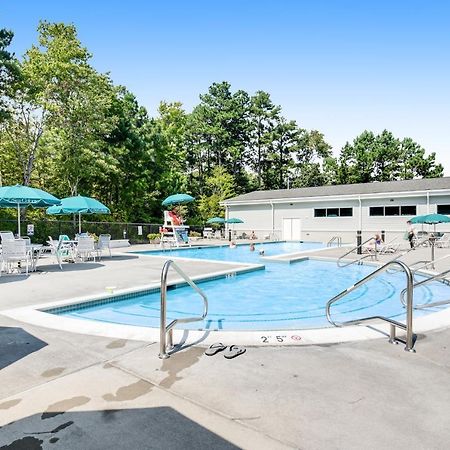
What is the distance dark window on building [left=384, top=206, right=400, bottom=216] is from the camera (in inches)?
933

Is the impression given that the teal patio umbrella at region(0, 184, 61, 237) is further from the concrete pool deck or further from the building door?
the building door

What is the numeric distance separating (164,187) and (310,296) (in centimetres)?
2324

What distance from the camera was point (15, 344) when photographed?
4.34 meters

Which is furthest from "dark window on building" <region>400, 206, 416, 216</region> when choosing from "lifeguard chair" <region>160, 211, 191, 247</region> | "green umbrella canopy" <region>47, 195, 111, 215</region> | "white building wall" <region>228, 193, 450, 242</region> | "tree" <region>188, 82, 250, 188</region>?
"tree" <region>188, 82, 250, 188</region>

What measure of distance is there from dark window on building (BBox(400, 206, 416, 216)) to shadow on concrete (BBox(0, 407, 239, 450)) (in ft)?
78.4

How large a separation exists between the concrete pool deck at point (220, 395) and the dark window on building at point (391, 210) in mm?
20967

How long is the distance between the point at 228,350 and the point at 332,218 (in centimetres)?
2392

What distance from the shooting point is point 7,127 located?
21.4 meters

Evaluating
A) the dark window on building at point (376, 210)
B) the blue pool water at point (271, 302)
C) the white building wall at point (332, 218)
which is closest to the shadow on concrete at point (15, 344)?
the blue pool water at point (271, 302)

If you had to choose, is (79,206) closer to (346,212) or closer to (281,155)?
(346,212)

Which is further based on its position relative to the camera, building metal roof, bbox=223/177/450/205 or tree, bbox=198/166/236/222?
tree, bbox=198/166/236/222

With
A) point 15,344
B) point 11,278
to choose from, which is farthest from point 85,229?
point 15,344

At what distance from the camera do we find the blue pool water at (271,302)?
700 centimetres

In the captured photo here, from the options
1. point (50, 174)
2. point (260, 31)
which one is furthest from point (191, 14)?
point (50, 174)
